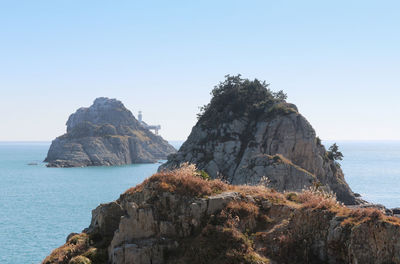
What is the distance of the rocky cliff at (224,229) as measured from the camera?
18.5 metres

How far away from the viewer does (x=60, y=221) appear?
237 feet

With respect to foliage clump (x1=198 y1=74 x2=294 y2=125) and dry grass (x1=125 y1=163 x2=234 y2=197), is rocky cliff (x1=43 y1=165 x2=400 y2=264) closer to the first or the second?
dry grass (x1=125 y1=163 x2=234 y2=197)

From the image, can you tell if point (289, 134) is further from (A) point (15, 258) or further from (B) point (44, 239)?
(A) point (15, 258)

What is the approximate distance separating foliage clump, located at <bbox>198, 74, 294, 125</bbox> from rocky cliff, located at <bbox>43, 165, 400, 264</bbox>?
227ft

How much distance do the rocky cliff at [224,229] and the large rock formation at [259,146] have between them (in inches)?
2001

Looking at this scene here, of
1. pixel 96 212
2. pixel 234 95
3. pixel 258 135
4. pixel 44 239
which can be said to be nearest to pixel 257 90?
pixel 234 95

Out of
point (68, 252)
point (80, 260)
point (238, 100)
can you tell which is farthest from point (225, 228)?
point (238, 100)

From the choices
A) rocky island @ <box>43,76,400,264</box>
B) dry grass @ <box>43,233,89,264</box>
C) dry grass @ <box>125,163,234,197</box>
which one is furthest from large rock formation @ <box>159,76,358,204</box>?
dry grass @ <box>43,233,89,264</box>

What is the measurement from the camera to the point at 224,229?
21.7m

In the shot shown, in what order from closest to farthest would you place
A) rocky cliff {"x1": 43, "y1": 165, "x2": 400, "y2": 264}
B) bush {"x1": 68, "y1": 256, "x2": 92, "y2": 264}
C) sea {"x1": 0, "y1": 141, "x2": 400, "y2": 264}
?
rocky cliff {"x1": 43, "y1": 165, "x2": 400, "y2": 264} < bush {"x1": 68, "y1": 256, "x2": 92, "y2": 264} < sea {"x1": 0, "y1": 141, "x2": 400, "y2": 264}

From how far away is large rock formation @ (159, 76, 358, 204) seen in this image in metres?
77.2

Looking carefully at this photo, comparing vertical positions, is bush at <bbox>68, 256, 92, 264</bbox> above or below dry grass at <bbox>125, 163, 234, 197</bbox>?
below

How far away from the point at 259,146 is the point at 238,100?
57.0 feet

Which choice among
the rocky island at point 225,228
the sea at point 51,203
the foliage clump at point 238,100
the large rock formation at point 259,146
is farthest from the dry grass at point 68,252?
the foliage clump at point 238,100
